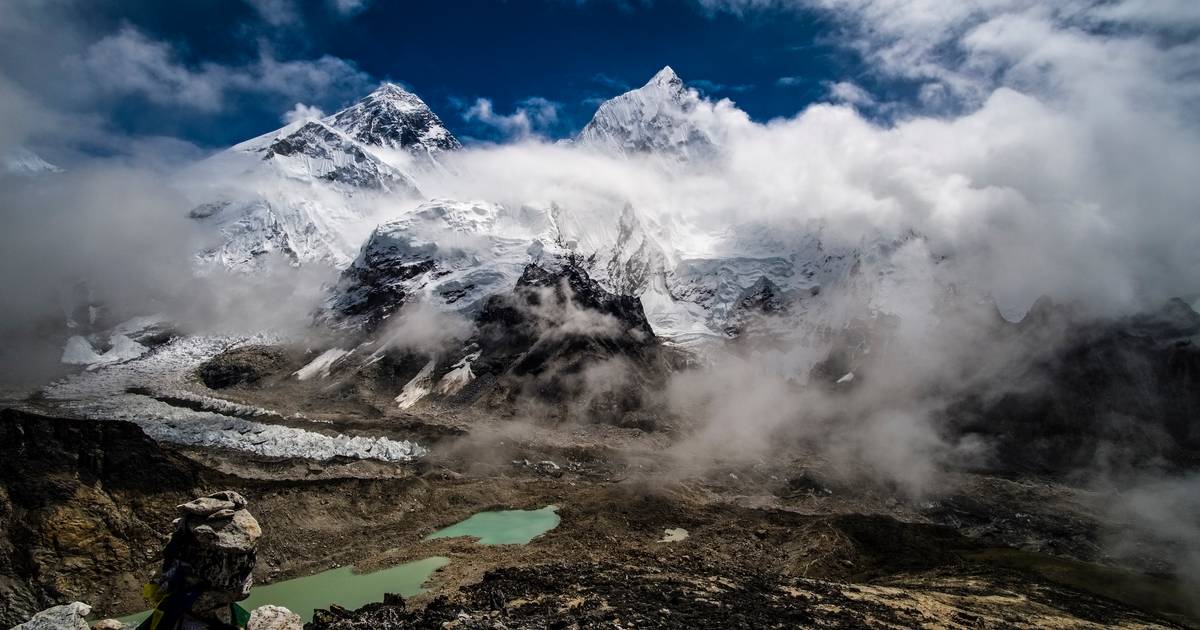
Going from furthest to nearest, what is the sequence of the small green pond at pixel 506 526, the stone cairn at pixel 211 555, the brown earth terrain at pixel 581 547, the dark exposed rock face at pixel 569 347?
the dark exposed rock face at pixel 569 347 < the small green pond at pixel 506 526 < the brown earth terrain at pixel 581 547 < the stone cairn at pixel 211 555

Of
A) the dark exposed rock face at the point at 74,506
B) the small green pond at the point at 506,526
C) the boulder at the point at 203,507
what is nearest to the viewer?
the boulder at the point at 203,507

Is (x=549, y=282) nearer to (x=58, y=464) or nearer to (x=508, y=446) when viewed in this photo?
(x=508, y=446)

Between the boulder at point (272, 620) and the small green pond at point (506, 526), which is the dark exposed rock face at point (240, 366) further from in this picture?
the boulder at point (272, 620)

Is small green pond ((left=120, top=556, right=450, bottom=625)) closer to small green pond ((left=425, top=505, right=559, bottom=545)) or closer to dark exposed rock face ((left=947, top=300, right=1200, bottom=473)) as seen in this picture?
small green pond ((left=425, top=505, right=559, bottom=545))

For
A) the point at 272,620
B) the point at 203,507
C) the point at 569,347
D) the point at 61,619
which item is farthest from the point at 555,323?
the point at 203,507

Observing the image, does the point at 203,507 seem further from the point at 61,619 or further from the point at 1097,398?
the point at 1097,398

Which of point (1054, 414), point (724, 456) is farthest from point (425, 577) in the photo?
point (1054, 414)

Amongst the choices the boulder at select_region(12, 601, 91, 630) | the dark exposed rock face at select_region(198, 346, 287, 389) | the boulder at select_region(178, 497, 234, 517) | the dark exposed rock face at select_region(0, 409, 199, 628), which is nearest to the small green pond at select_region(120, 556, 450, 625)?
the dark exposed rock face at select_region(0, 409, 199, 628)

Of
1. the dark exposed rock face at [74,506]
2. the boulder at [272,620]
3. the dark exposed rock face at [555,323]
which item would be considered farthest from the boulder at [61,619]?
the dark exposed rock face at [555,323]
